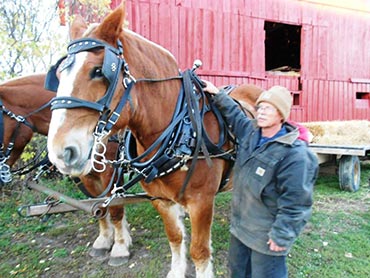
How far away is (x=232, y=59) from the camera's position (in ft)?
22.9

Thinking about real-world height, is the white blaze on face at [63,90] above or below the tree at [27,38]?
below

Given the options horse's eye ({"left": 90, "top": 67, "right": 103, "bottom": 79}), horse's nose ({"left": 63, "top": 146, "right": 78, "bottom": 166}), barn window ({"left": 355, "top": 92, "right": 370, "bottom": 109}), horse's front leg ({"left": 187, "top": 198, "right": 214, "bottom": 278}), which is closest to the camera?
horse's nose ({"left": 63, "top": 146, "right": 78, "bottom": 166})

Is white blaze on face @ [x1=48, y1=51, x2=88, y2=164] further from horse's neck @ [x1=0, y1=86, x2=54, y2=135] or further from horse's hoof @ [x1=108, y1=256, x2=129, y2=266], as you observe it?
horse's hoof @ [x1=108, y1=256, x2=129, y2=266]

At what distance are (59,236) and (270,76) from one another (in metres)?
6.04

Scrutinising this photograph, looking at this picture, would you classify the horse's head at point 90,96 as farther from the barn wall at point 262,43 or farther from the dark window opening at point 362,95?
the dark window opening at point 362,95

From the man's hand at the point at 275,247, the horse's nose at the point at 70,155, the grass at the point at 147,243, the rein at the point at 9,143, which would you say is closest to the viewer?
the horse's nose at the point at 70,155

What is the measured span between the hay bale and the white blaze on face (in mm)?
5816

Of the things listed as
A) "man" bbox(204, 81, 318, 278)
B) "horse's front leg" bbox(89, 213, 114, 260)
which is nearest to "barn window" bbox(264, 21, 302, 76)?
"horse's front leg" bbox(89, 213, 114, 260)

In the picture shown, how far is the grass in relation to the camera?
2934 millimetres

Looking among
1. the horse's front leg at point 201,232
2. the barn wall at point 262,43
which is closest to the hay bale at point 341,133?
the barn wall at point 262,43

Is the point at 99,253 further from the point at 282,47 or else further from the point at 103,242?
the point at 282,47

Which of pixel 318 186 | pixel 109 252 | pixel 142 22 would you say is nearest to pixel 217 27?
pixel 142 22

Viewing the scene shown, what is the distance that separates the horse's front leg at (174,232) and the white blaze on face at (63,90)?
4.28 feet

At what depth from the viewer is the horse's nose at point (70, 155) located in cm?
132
